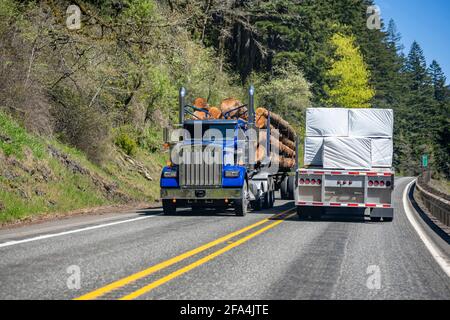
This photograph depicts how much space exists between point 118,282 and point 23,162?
1142 cm

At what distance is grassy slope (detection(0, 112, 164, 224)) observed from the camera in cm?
1545

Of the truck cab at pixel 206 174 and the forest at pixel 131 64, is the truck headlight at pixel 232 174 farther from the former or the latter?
the forest at pixel 131 64

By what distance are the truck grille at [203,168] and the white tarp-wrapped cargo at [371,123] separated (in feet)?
13.6

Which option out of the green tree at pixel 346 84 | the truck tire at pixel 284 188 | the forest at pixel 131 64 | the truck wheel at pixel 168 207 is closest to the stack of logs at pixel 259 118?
the truck tire at pixel 284 188

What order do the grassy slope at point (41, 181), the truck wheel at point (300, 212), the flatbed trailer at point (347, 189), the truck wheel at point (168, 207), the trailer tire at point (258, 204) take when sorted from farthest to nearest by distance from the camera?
the trailer tire at point (258, 204), the truck wheel at point (168, 207), the truck wheel at point (300, 212), the flatbed trailer at point (347, 189), the grassy slope at point (41, 181)

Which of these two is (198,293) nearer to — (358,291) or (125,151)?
(358,291)

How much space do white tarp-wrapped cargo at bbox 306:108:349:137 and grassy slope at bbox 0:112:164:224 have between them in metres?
7.18

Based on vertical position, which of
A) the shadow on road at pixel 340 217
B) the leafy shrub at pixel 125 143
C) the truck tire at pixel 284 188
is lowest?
the shadow on road at pixel 340 217

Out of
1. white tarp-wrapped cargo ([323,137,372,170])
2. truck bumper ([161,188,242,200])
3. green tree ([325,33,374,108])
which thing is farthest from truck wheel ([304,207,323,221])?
green tree ([325,33,374,108])

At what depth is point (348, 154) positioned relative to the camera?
1673 centimetres

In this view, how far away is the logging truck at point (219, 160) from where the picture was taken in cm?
1675

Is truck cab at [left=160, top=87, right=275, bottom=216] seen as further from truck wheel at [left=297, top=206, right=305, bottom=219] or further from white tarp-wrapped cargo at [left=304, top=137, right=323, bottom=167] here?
white tarp-wrapped cargo at [left=304, top=137, right=323, bottom=167]

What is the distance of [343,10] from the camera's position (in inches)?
3398

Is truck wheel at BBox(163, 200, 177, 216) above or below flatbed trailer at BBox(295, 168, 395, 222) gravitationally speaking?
below
